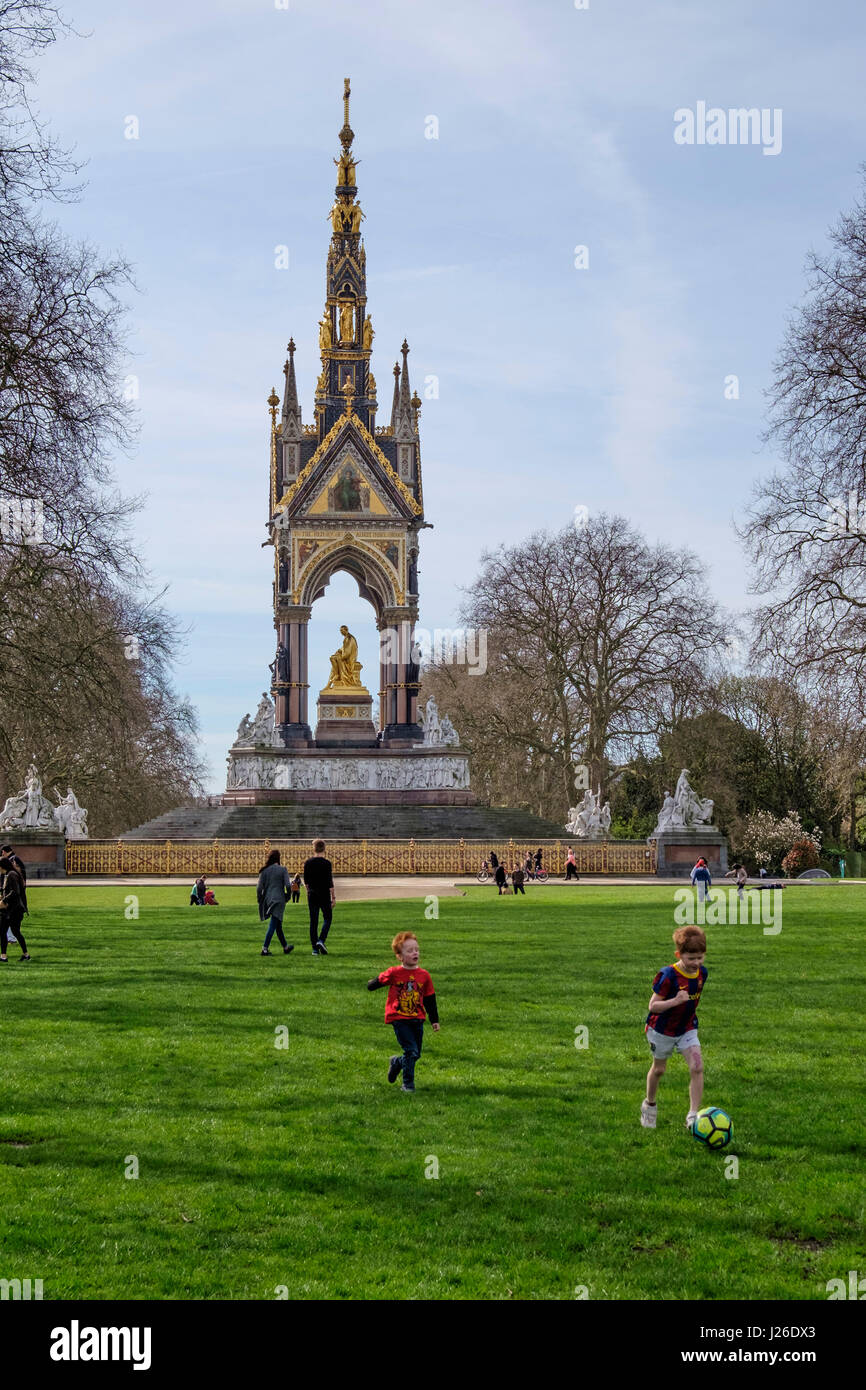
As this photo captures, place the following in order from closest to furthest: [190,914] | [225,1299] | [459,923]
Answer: [225,1299], [459,923], [190,914]

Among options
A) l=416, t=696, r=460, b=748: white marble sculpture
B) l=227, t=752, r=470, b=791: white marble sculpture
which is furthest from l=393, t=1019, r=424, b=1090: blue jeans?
l=416, t=696, r=460, b=748: white marble sculpture

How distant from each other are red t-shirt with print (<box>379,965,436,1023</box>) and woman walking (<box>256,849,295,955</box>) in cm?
782

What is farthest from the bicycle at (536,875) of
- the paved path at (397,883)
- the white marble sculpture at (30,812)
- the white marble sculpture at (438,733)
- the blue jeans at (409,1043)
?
the blue jeans at (409,1043)

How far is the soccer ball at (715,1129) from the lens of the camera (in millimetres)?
7855

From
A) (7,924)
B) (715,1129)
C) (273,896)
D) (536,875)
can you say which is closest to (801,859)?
(536,875)

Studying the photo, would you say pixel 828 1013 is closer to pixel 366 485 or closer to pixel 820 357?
pixel 820 357

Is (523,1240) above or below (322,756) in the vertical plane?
below

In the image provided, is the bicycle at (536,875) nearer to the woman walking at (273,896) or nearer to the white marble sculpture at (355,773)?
the white marble sculpture at (355,773)

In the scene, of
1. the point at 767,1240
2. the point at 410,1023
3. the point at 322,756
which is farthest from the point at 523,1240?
the point at 322,756

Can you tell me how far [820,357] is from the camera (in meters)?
23.3

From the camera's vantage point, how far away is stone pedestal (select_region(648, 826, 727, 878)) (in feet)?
135

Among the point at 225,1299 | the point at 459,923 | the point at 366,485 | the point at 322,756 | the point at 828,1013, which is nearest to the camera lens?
the point at 225,1299
